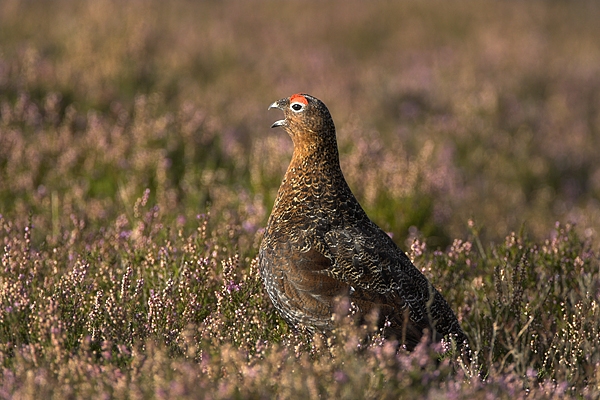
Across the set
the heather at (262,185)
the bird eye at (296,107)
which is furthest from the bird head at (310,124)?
the heather at (262,185)

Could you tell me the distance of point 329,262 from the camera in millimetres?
3371

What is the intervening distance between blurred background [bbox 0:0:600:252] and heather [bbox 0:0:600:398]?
0.11 ft

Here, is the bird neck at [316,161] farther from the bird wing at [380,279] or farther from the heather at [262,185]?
the heather at [262,185]

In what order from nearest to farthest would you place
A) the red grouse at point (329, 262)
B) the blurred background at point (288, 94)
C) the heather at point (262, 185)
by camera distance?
the heather at point (262, 185)
the red grouse at point (329, 262)
the blurred background at point (288, 94)

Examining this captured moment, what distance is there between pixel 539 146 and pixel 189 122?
175 inches

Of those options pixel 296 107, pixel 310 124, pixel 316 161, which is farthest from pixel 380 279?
pixel 296 107

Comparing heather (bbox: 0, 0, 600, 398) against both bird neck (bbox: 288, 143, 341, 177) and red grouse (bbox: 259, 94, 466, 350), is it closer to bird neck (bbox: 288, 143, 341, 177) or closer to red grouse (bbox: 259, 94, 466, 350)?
red grouse (bbox: 259, 94, 466, 350)

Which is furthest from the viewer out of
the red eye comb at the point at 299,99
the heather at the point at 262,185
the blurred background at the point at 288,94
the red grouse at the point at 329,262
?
the blurred background at the point at 288,94

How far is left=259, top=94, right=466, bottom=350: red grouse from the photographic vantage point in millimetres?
3305

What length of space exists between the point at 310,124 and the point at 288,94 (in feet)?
19.9

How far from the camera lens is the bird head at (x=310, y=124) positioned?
3.81 m

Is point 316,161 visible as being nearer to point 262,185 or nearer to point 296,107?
point 296,107

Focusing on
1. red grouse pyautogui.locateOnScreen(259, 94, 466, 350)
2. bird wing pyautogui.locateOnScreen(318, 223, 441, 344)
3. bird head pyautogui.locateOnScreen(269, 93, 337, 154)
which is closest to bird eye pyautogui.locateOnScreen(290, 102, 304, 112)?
bird head pyautogui.locateOnScreen(269, 93, 337, 154)

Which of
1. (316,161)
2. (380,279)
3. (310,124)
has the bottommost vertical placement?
(380,279)
